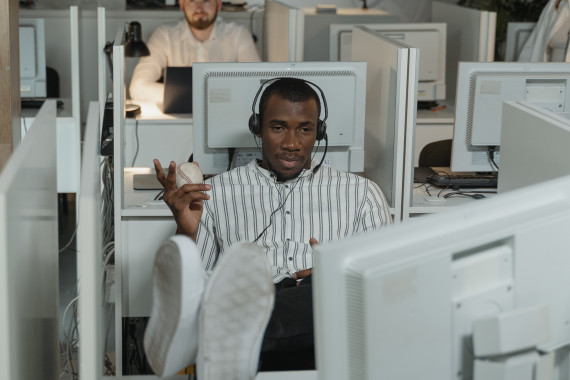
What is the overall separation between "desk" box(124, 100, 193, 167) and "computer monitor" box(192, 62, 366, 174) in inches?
53.4

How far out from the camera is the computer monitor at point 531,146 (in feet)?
4.76

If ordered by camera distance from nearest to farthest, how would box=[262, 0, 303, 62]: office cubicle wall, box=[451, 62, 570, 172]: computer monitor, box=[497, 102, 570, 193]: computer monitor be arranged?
box=[497, 102, 570, 193]: computer monitor
box=[451, 62, 570, 172]: computer monitor
box=[262, 0, 303, 62]: office cubicle wall

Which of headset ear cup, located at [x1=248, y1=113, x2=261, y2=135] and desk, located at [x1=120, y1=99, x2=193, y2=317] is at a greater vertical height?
headset ear cup, located at [x1=248, y1=113, x2=261, y2=135]

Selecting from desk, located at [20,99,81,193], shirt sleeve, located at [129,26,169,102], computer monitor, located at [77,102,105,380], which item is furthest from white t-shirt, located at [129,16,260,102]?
computer monitor, located at [77,102,105,380]

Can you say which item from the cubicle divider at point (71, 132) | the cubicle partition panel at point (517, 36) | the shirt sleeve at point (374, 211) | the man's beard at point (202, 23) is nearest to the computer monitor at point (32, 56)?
the cubicle divider at point (71, 132)

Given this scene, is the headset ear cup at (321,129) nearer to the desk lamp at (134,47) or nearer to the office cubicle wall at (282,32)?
the office cubicle wall at (282,32)

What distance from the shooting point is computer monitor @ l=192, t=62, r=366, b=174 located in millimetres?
2395

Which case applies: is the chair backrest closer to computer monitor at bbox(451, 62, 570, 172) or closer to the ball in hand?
computer monitor at bbox(451, 62, 570, 172)

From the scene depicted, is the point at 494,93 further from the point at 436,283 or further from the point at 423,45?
the point at 436,283

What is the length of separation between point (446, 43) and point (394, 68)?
6.54 ft

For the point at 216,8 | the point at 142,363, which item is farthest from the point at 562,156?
the point at 216,8

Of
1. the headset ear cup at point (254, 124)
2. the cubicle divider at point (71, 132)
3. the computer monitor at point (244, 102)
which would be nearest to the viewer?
the headset ear cup at point (254, 124)

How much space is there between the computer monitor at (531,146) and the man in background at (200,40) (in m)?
2.86

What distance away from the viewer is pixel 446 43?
4352 millimetres
